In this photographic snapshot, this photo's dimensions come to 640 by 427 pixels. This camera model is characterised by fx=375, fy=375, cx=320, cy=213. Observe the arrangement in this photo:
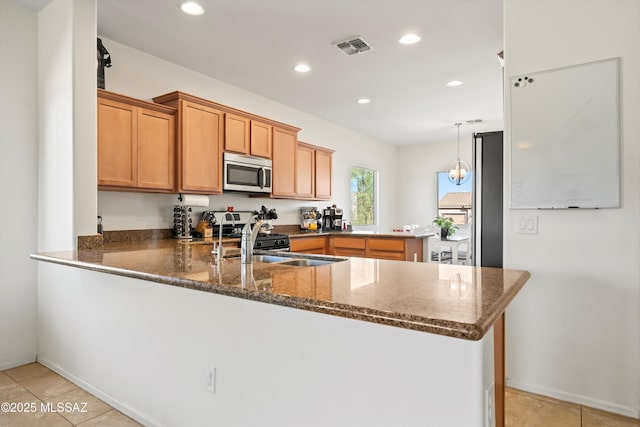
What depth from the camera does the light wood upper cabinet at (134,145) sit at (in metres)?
2.92

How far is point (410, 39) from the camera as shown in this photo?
327cm

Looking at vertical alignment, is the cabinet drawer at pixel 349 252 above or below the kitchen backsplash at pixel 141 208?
below

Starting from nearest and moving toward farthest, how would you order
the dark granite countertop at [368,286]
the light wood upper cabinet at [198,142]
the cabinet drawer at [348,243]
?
1. the dark granite countertop at [368,286]
2. the light wood upper cabinet at [198,142]
3. the cabinet drawer at [348,243]

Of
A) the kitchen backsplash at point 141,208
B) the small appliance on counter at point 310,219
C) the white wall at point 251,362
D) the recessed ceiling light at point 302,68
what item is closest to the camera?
the white wall at point 251,362

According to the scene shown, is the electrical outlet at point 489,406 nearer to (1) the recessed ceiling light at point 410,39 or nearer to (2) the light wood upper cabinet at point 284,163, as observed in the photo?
(1) the recessed ceiling light at point 410,39

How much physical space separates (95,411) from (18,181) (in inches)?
71.2

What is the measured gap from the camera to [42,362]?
110 inches

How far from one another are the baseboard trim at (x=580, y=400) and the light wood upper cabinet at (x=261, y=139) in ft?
10.6

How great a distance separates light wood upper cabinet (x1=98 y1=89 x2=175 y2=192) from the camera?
292 centimetres

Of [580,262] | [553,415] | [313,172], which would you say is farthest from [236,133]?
[553,415]

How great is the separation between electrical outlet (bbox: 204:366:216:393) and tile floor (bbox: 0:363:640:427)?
0.65 meters

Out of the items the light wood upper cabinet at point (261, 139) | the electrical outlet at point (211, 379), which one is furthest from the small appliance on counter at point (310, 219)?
the electrical outlet at point (211, 379)

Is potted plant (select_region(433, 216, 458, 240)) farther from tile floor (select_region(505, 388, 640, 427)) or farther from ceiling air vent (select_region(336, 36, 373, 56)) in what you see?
tile floor (select_region(505, 388, 640, 427))

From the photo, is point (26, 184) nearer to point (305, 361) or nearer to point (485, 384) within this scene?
point (305, 361)
